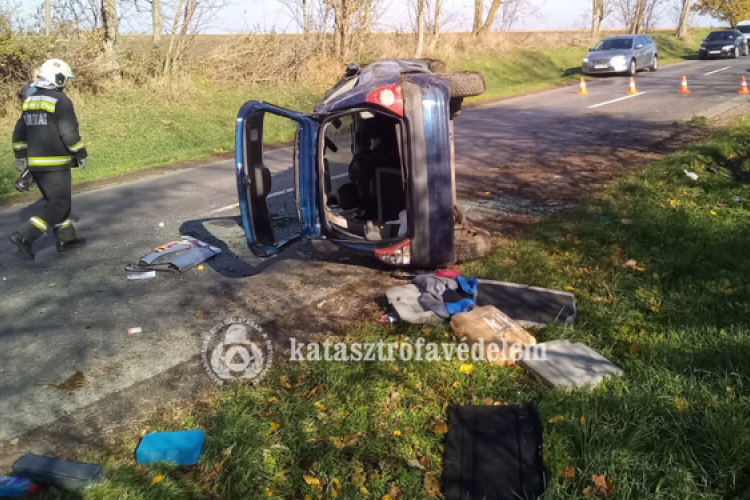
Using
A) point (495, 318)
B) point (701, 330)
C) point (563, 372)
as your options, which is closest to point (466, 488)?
point (563, 372)

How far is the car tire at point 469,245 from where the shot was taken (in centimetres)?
583

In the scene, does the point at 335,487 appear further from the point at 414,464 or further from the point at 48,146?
the point at 48,146

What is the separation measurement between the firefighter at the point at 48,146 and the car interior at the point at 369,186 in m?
2.77

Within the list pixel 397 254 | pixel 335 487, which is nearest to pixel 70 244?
pixel 397 254

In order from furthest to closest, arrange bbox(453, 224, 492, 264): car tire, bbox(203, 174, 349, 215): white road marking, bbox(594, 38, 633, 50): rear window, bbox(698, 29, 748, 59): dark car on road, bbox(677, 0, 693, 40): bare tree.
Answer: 1. bbox(677, 0, 693, 40): bare tree
2. bbox(698, 29, 748, 59): dark car on road
3. bbox(594, 38, 633, 50): rear window
4. bbox(203, 174, 349, 215): white road marking
5. bbox(453, 224, 492, 264): car tire

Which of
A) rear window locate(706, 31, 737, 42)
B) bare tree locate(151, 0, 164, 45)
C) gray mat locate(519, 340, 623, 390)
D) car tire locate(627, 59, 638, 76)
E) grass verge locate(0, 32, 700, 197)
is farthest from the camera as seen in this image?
rear window locate(706, 31, 737, 42)

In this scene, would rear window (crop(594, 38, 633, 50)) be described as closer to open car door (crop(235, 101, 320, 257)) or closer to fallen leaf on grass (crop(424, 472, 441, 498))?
open car door (crop(235, 101, 320, 257))

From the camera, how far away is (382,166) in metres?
6.46

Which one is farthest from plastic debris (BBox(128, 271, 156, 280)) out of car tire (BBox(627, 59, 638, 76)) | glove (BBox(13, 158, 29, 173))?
car tire (BBox(627, 59, 638, 76))

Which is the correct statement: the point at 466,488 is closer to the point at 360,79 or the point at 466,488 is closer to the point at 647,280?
the point at 647,280

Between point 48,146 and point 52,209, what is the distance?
0.67 meters

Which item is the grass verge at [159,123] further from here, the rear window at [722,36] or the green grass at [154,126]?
the rear window at [722,36]

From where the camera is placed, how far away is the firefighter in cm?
633

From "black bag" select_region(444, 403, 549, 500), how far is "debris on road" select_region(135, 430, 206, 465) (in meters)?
1.34
